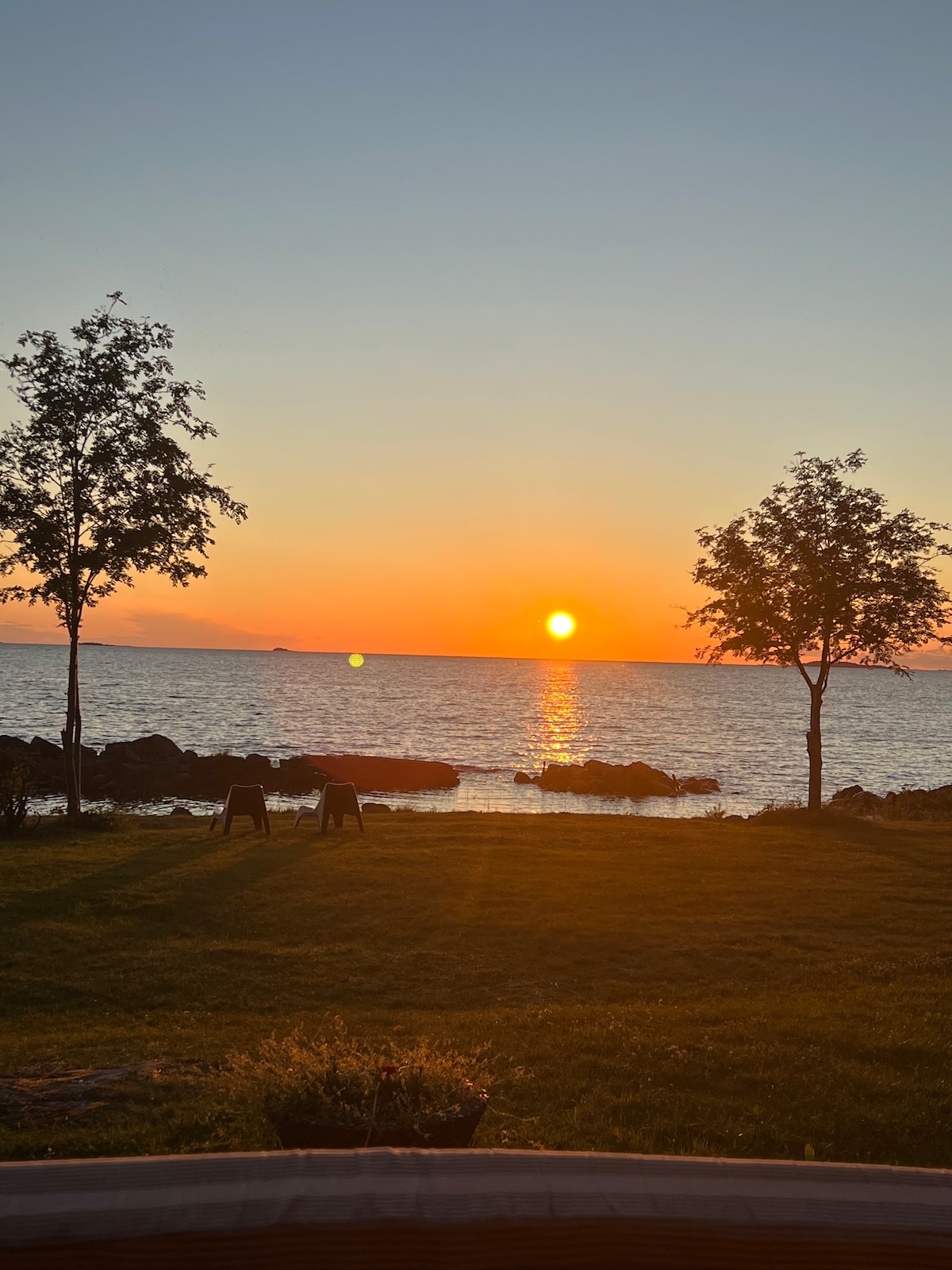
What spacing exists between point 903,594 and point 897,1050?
750 inches

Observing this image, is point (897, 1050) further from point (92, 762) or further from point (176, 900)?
point (92, 762)

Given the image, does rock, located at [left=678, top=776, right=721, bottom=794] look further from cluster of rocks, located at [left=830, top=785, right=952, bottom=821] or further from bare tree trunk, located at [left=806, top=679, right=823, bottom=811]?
bare tree trunk, located at [left=806, top=679, right=823, bottom=811]

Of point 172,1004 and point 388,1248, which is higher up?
point 388,1248

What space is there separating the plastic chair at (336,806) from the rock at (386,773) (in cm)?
2791

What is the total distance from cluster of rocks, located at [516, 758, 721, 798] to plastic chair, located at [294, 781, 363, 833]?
2937cm

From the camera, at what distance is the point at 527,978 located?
10.9 meters

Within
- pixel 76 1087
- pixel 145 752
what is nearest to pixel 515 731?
pixel 145 752

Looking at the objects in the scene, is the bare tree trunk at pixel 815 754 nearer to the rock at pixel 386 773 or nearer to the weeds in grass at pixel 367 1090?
the weeds in grass at pixel 367 1090

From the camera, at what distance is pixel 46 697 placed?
105 metres

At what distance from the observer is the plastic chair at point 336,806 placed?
20641 millimetres

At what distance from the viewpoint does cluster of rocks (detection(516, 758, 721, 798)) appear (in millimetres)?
50219

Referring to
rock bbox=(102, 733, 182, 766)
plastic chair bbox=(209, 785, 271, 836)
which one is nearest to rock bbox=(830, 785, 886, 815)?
plastic chair bbox=(209, 785, 271, 836)

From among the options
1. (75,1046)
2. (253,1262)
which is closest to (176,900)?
(75,1046)

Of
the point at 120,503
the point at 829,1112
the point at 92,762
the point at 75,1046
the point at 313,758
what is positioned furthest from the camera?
the point at 313,758
